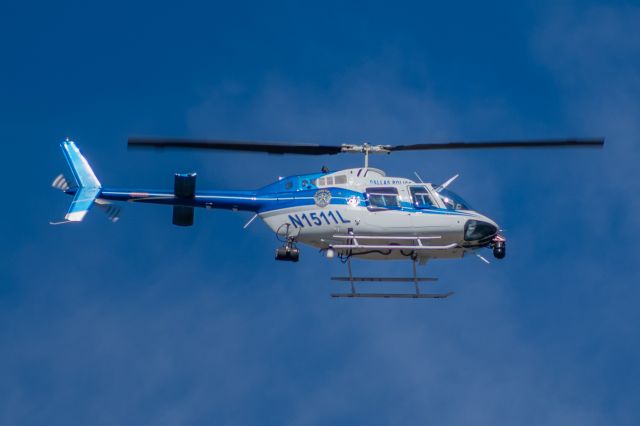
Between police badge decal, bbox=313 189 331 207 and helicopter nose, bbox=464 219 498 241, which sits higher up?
police badge decal, bbox=313 189 331 207

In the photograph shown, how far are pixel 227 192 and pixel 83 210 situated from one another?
3236 millimetres

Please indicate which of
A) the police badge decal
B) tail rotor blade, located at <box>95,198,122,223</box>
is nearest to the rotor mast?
the police badge decal

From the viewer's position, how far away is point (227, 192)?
22672 mm

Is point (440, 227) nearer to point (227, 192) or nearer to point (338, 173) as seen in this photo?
point (338, 173)

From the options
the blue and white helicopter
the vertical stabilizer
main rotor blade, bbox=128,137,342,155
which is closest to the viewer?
main rotor blade, bbox=128,137,342,155

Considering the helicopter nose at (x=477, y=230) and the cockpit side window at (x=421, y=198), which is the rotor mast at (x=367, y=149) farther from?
the helicopter nose at (x=477, y=230)

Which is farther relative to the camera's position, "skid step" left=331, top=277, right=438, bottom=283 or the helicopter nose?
"skid step" left=331, top=277, right=438, bottom=283

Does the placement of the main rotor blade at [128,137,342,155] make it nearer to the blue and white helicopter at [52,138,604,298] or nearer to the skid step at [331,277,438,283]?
the blue and white helicopter at [52,138,604,298]

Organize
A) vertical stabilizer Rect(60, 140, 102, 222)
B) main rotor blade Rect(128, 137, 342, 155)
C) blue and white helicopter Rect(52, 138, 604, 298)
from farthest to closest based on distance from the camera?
vertical stabilizer Rect(60, 140, 102, 222), blue and white helicopter Rect(52, 138, 604, 298), main rotor blade Rect(128, 137, 342, 155)

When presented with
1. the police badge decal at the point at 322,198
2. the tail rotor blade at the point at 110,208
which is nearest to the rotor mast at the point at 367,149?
the police badge decal at the point at 322,198

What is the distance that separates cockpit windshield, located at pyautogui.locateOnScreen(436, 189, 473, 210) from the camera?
22.1m

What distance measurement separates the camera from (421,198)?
72.2ft

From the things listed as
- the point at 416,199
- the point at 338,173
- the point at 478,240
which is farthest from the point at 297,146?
the point at 478,240

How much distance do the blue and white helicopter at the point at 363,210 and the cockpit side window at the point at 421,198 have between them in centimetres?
2
